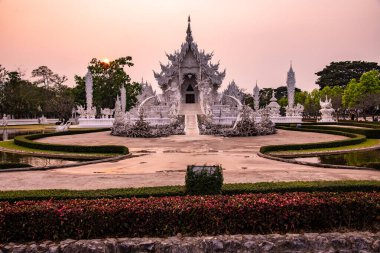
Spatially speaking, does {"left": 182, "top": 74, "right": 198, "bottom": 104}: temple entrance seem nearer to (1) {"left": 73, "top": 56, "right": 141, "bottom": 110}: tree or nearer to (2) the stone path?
(2) the stone path

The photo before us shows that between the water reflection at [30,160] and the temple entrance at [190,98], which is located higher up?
the temple entrance at [190,98]

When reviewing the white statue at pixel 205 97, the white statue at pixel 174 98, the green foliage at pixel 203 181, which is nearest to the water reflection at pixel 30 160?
the green foliage at pixel 203 181

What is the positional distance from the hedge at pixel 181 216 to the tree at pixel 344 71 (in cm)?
8688

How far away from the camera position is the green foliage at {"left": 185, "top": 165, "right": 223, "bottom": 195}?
29.5 feet

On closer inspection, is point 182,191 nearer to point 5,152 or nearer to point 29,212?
point 29,212

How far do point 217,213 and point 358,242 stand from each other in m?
3.05

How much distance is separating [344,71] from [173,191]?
297 feet

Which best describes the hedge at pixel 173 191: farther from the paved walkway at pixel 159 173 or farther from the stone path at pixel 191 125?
the stone path at pixel 191 125

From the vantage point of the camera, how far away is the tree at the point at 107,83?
219ft

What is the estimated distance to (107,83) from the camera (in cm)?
6688

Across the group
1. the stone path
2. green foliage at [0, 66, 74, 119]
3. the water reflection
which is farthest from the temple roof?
the water reflection

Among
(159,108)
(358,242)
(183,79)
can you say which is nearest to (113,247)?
(358,242)

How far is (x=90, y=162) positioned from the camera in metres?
16.7

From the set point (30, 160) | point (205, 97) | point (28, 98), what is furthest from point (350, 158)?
point (28, 98)
